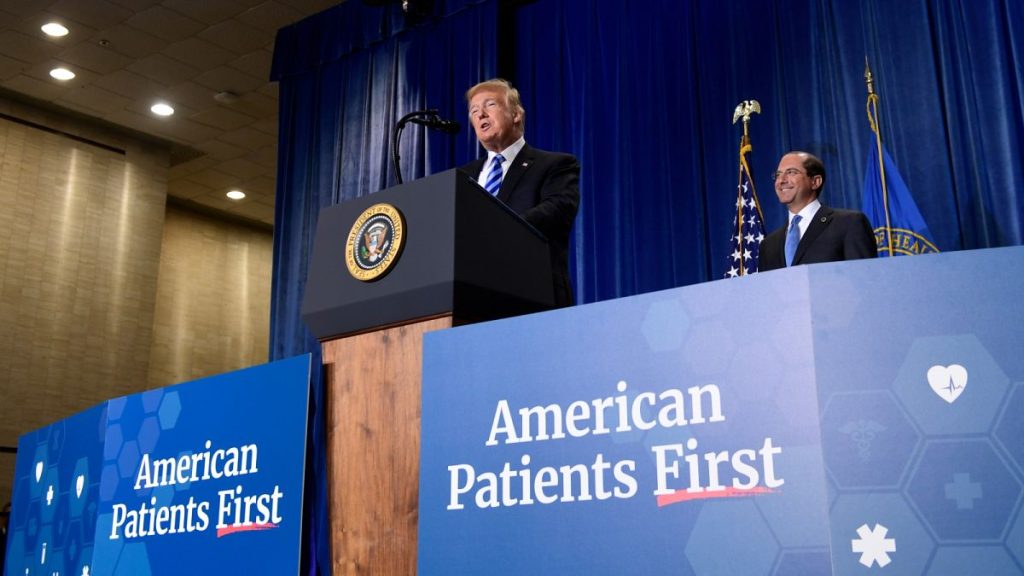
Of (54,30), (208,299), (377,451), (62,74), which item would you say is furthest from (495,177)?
(208,299)

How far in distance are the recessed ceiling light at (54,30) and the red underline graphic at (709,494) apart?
768 centimetres

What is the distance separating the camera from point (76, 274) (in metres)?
9.05

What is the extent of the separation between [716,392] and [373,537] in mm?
724

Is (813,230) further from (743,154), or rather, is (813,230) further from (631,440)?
(631,440)

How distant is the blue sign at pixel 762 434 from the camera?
1.32 m

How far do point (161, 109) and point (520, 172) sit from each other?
24.2 ft

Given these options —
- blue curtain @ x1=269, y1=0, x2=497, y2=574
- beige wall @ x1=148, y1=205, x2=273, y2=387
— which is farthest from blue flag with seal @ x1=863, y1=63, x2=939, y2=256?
beige wall @ x1=148, y1=205, x2=273, y2=387

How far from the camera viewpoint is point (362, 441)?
76.2 inches

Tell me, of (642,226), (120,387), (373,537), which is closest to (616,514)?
(373,537)

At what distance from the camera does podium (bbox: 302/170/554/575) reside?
1.86 meters

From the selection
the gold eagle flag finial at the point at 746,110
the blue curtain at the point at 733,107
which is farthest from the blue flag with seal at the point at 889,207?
the gold eagle flag finial at the point at 746,110

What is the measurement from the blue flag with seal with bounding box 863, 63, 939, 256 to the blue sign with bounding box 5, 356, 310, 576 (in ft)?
10.9

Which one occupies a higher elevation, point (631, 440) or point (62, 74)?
point (62, 74)

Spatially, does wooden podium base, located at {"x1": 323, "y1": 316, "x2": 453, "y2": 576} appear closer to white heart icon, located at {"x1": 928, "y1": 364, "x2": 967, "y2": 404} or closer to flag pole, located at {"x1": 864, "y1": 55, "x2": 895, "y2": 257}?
white heart icon, located at {"x1": 928, "y1": 364, "x2": 967, "y2": 404}
